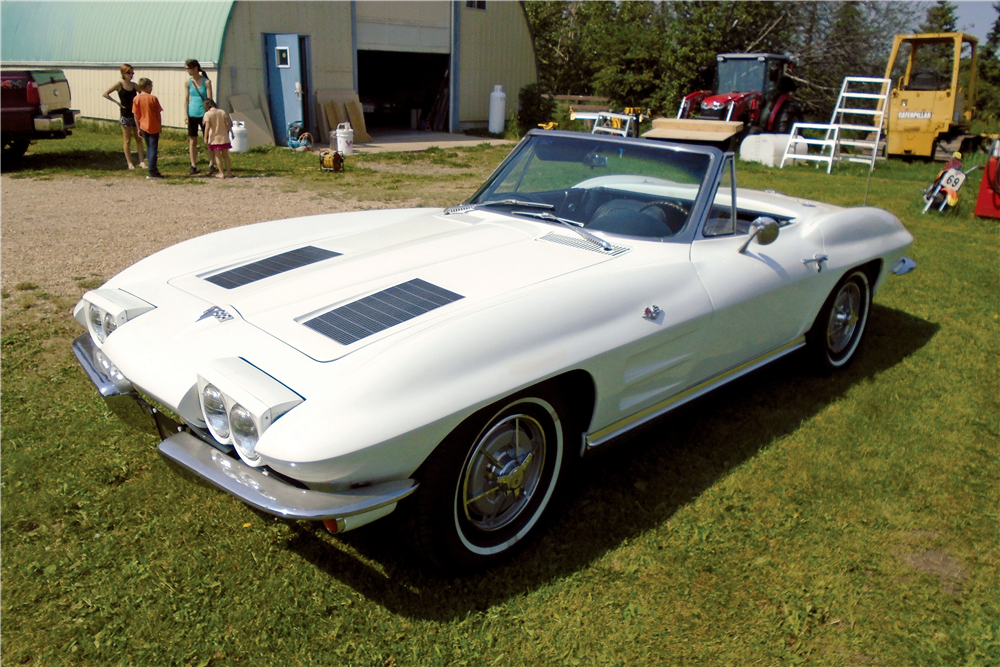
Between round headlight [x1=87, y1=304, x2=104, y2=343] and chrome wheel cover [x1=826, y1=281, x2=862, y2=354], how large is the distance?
12.3 feet

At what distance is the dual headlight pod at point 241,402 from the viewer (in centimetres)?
213

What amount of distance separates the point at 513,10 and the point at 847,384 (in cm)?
1687

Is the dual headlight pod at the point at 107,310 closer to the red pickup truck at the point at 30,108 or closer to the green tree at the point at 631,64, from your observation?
the red pickup truck at the point at 30,108

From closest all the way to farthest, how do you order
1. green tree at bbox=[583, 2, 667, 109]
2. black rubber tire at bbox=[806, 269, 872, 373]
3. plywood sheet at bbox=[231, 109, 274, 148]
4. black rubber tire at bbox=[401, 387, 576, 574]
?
black rubber tire at bbox=[401, 387, 576, 574] < black rubber tire at bbox=[806, 269, 872, 373] < plywood sheet at bbox=[231, 109, 274, 148] < green tree at bbox=[583, 2, 667, 109]

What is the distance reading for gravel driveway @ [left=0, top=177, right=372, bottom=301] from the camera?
5969mm

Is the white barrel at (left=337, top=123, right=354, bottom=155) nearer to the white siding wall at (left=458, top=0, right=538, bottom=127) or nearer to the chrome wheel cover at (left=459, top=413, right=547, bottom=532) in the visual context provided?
the white siding wall at (left=458, top=0, right=538, bottom=127)

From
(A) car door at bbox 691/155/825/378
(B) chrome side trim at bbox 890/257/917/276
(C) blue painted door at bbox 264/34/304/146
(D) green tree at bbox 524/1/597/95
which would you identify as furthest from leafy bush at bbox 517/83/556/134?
(A) car door at bbox 691/155/825/378

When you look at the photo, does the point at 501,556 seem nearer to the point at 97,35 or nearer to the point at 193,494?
the point at 193,494

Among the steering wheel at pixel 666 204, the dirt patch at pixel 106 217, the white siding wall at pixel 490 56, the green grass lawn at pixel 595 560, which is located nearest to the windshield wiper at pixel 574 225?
the steering wheel at pixel 666 204

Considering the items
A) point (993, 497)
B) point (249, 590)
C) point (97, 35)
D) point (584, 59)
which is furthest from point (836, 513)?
point (584, 59)

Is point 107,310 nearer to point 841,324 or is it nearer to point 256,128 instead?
point 841,324

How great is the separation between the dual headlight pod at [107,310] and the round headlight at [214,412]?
0.76 m

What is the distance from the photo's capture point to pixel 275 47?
1443 cm

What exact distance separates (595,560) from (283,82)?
544 inches
